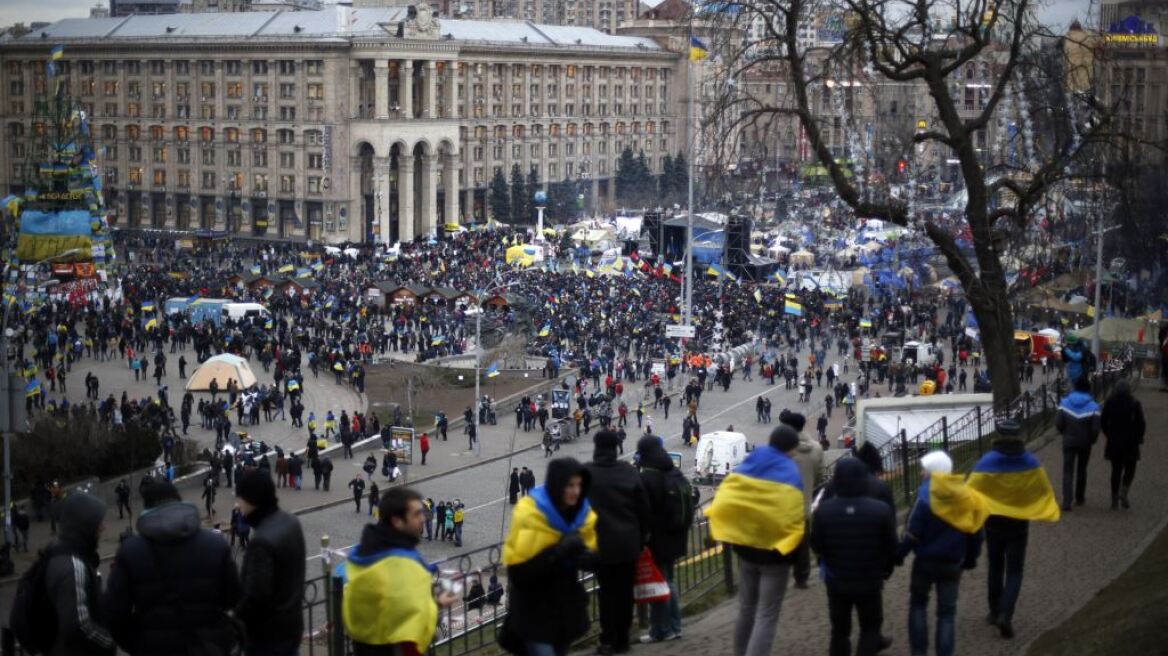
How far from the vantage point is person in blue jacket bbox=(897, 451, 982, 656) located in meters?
9.87

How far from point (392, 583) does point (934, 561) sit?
12.0 ft

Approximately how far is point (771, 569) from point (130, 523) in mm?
21545

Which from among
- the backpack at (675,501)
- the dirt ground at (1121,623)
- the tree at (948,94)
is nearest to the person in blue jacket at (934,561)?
the dirt ground at (1121,623)

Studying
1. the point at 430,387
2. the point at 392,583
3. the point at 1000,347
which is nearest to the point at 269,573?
the point at 392,583

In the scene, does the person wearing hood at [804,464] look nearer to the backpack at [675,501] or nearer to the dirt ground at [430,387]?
the backpack at [675,501]

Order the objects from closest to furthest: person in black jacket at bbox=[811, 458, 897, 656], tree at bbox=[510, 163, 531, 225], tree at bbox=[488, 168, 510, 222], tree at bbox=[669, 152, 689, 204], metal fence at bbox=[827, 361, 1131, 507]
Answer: person in black jacket at bbox=[811, 458, 897, 656] → metal fence at bbox=[827, 361, 1131, 507] → tree at bbox=[488, 168, 510, 222] → tree at bbox=[510, 163, 531, 225] → tree at bbox=[669, 152, 689, 204]

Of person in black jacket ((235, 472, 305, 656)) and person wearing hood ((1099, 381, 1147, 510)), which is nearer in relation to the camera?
person in black jacket ((235, 472, 305, 656))

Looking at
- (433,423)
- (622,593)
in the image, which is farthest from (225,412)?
(622,593)

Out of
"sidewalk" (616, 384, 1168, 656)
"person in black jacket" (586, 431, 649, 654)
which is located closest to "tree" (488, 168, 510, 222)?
"sidewalk" (616, 384, 1168, 656)

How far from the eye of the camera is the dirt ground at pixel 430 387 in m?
45.6

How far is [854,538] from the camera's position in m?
9.21

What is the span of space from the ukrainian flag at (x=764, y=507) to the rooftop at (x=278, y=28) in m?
81.7

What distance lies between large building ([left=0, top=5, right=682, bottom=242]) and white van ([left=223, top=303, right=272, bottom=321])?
32.7 metres

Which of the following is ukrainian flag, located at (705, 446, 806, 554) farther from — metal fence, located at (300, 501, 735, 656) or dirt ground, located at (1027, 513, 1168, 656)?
dirt ground, located at (1027, 513, 1168, 656)
